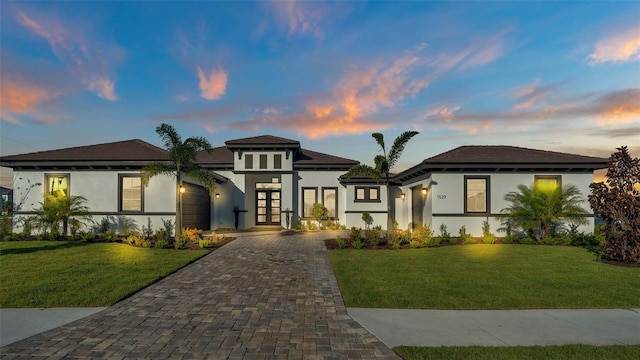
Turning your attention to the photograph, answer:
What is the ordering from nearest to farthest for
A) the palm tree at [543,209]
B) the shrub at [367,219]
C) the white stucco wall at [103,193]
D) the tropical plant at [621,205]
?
the tropical plant at [621,205] → the palm tree at [543,209] → the white stucco wall at [103,193] → the shrub at [367,219]

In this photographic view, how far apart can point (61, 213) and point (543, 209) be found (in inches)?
869

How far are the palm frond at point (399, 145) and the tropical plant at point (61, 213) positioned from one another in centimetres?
1502

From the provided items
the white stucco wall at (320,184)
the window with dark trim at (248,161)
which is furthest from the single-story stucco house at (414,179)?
the white stucco wall at (320,184)

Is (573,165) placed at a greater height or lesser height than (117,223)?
greater

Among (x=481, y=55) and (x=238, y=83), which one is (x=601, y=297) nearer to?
(x=481, y=55)

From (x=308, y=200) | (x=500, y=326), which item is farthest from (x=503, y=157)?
(x=500, y=326)

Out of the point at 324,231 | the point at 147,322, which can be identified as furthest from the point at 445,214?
the point at 147,322

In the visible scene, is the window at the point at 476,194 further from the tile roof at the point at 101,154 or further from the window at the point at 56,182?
the window at the point at 56,182

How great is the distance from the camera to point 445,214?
1617 cm

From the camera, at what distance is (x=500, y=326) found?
513 cm

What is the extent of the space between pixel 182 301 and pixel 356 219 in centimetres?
1686

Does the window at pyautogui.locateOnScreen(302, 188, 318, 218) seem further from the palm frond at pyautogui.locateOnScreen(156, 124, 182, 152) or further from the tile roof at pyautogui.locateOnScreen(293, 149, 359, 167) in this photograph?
the palm frond at pyautogui.locateOnScreen(156, 124, 182, 152)

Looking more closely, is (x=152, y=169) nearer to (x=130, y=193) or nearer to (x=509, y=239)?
(x=130, y=193)

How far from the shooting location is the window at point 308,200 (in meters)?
23.1
